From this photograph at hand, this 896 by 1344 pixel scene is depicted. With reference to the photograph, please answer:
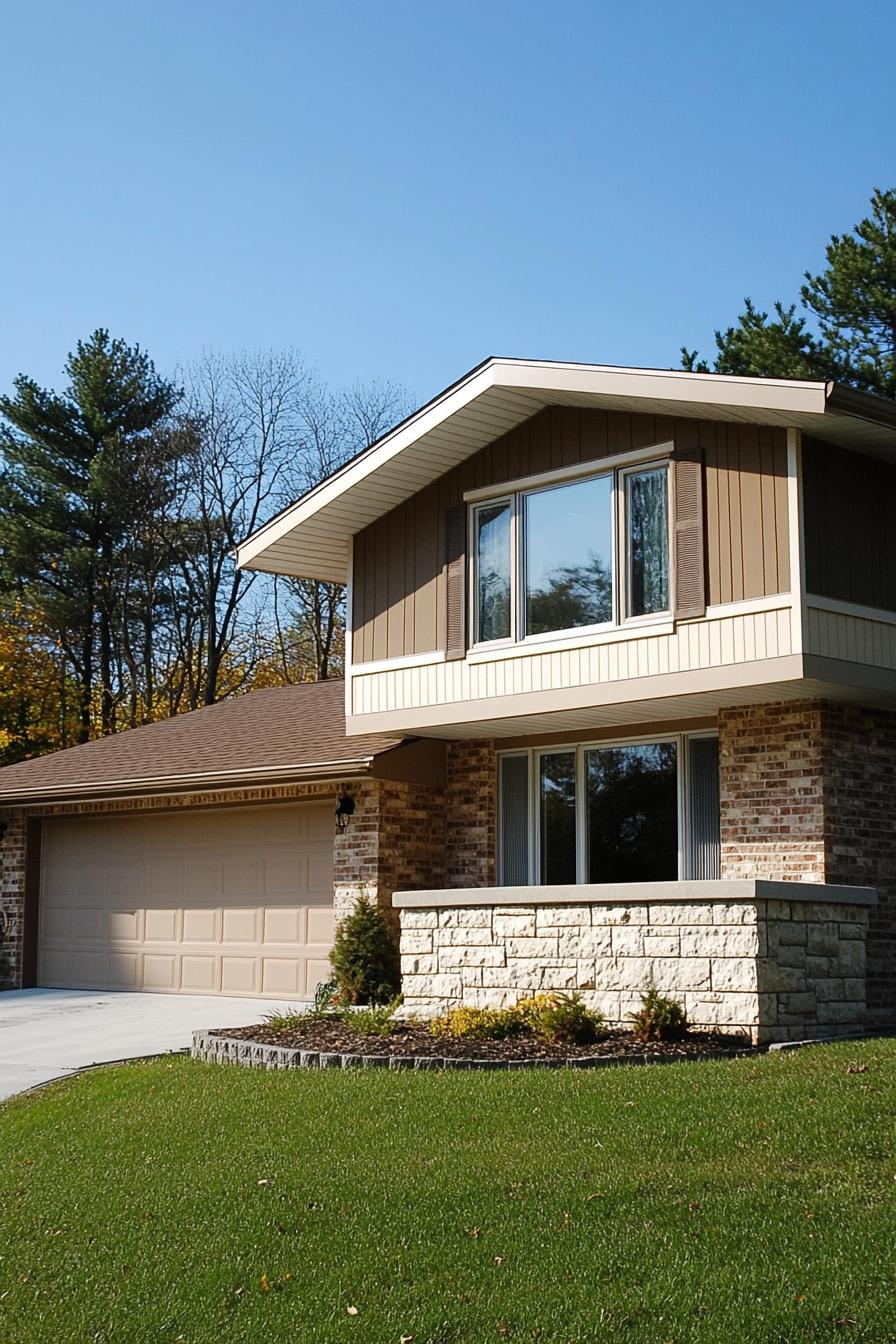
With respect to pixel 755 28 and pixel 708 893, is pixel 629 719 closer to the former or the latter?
pixel 708 893

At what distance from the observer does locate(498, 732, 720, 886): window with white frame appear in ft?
47.8

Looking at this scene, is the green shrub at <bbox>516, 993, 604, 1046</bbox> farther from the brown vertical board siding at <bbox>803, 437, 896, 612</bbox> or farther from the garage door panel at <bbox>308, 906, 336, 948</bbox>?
the garage door panel at <bbox>308, 906, 336, 948</bbox>

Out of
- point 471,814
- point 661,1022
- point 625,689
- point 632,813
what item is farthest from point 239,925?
point 661,1022

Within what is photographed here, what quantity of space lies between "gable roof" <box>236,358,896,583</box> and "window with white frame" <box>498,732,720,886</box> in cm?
326

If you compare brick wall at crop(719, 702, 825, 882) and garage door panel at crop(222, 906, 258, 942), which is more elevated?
brick wall at crop(719, 702, 825, 882)

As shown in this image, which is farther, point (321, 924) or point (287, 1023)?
point (321, 924)

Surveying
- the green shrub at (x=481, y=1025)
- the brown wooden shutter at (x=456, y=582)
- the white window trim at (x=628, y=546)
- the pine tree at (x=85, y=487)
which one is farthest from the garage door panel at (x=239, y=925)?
the pine tree at (x=85, y=487)

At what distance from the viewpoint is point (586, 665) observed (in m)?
14.3

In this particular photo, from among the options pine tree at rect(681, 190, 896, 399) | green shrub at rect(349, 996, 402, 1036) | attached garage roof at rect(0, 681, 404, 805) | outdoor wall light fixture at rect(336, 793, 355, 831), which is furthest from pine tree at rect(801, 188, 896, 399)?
green shrub at rect(349, 996, 402, 1036)

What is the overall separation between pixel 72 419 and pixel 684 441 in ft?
86.7

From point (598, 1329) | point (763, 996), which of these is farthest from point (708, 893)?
point (598, 1329)

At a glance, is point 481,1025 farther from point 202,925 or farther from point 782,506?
point 202,925

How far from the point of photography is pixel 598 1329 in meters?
5.41

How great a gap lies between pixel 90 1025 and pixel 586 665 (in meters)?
6.42
